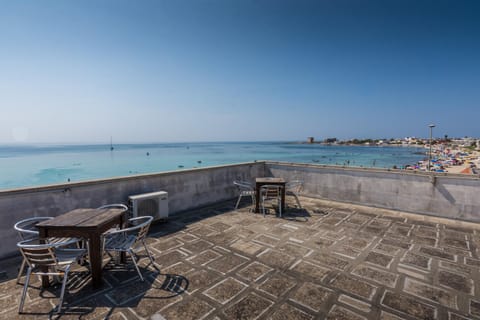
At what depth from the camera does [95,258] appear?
2.35 meters

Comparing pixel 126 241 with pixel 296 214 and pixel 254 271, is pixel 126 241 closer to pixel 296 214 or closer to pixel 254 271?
pixel 254 271

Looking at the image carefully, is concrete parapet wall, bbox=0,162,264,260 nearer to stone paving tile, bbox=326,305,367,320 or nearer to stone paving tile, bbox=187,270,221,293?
stone paving tile, bbox=187,270,221,293

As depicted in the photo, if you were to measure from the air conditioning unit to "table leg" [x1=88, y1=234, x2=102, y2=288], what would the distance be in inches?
72.0

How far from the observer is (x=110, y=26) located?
6207 mm

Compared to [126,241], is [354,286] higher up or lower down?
lower down

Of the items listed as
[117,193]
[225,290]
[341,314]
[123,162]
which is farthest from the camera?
[123,162]

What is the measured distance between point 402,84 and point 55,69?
104ft

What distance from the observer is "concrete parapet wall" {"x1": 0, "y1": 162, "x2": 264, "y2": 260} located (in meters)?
→ 3.12

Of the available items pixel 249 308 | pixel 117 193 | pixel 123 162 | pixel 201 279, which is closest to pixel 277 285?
pixel 249 308

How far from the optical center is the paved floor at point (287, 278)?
2.02 meters

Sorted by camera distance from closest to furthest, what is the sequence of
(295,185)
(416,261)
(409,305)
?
(409,305) < (416,261) < (295,185)

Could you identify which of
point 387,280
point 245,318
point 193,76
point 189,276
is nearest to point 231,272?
point 189,276

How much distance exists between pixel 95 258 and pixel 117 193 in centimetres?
213

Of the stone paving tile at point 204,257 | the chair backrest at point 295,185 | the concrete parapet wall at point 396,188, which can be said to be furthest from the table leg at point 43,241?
the concrete parapet wall at point 396,188
